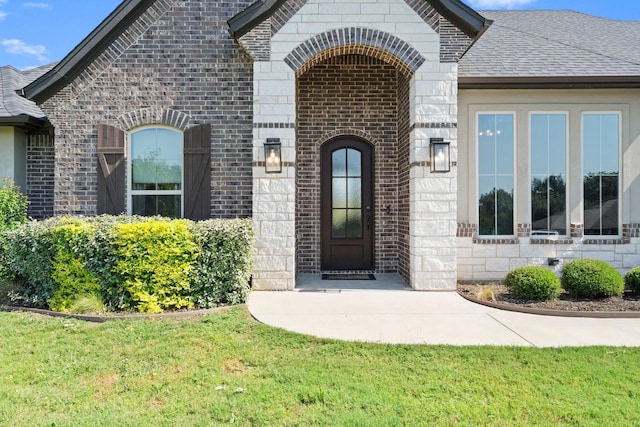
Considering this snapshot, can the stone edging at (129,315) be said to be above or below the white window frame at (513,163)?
below

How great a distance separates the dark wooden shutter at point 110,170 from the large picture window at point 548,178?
23.9ft

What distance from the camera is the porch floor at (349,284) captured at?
6572 millimetres

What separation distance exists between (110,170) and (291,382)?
5444mm

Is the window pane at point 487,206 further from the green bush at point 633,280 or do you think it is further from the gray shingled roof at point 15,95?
the gray shingled roof at point 15,95

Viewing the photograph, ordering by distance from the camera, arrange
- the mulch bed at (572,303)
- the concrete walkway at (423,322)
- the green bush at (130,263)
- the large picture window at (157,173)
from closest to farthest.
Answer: the concrete walkway at (423,322), the green bush at (130,263), the mulch bed at (572,303), the large picture window at (157,173)

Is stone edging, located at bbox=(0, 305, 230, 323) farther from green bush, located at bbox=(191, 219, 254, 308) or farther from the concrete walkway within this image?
the concrete walkway

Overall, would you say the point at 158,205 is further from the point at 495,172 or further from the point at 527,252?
the point at 527,252

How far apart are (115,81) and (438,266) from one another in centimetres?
633

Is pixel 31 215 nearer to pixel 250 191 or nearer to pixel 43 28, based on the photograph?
pixel 250 191

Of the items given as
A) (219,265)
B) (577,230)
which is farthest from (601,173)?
(219,265)

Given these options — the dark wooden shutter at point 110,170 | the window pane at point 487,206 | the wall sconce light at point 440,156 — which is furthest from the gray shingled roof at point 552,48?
the dark wooden shutter at point 110,170

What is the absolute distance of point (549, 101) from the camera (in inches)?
285

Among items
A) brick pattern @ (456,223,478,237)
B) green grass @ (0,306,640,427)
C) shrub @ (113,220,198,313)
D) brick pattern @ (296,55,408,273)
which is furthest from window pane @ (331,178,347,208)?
green grass @ (0,306,640,427)

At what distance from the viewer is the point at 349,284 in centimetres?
693
